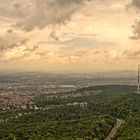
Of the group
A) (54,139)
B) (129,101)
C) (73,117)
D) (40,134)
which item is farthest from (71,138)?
(129,101)

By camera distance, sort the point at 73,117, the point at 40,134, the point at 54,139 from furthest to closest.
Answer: the point at 73,117, the point at 40,134, the point at 54,139

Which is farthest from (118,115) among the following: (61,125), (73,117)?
(61,125)

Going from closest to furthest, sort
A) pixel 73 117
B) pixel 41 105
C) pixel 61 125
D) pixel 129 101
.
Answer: pixel 61 125 < pixel 73 117 < pixel 129 101 < pixel 41 105

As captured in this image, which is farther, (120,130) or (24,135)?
(120,130)

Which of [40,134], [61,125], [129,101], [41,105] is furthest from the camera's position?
[41,105]

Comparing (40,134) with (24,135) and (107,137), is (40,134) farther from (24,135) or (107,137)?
(107,137)

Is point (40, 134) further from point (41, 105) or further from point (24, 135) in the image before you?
point (41, 105)

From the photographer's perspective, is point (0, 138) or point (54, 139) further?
point (0, 138)

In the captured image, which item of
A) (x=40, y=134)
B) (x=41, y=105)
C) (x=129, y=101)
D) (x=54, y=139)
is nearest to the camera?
(x=54, y=139)
